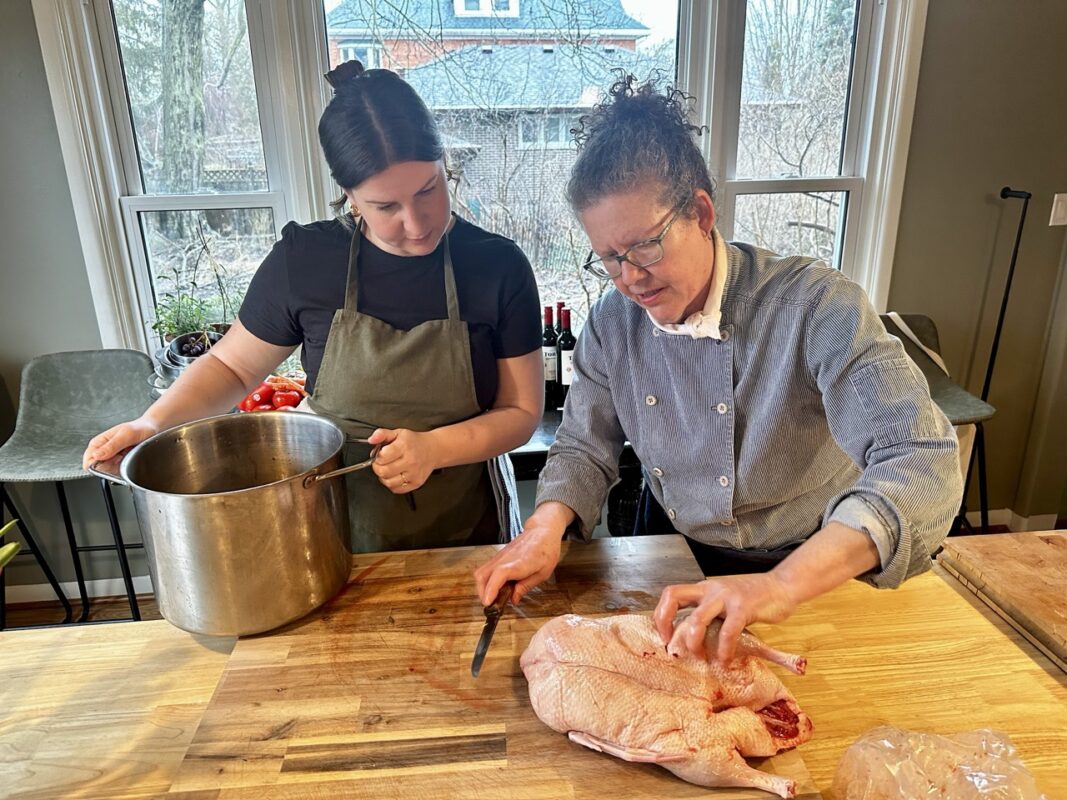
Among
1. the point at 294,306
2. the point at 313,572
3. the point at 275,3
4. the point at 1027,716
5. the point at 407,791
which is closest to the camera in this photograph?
the point at 407,791

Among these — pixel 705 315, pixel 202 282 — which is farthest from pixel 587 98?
pixel 705 315

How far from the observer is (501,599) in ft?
3.17

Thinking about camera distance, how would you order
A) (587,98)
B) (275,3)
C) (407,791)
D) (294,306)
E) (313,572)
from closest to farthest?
(407,791), (313,572), (294,306), (275,3), (587,98)

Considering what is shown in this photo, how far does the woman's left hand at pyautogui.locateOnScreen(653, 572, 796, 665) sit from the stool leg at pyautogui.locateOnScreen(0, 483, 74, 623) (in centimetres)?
245

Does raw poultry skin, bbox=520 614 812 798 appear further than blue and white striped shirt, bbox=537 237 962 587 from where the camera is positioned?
No

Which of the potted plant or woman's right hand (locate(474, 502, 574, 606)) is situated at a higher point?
the potted plant

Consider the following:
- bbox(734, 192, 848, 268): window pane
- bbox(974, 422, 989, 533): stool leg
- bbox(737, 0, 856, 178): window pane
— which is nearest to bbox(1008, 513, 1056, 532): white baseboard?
bbox(974, 422, 989, 533): stool leg

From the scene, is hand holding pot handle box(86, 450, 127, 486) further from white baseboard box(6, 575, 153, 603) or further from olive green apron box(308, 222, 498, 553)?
white baseboard box(6, 575, 153, 603)

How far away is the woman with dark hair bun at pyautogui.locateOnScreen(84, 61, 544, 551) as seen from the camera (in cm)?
118

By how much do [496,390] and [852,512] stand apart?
66 cm

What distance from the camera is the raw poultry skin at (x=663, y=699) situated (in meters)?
0.71

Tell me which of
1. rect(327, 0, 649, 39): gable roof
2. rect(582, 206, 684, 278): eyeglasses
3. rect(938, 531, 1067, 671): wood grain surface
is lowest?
rect(938, 531, 1067, 671): wood grain surface

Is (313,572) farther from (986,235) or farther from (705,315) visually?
(986,235)

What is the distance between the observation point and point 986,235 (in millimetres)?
2529
